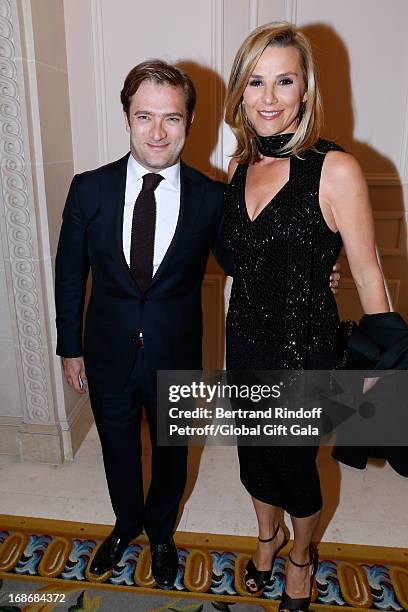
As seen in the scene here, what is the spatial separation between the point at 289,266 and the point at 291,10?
1.96 m

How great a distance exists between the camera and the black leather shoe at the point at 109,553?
2.25 meters

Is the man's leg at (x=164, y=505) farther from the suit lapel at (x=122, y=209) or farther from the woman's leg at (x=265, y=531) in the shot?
the suit lapel at (x=122, y=209)

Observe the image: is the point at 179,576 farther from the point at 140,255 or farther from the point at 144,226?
the point at 144,226

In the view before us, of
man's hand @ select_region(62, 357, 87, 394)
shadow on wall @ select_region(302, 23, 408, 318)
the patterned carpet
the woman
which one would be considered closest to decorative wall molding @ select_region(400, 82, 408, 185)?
shadow on wall @ select_region(302, 23, 408, 318)

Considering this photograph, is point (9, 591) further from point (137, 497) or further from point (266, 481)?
point (266, 481)

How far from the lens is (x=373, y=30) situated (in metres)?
2.87

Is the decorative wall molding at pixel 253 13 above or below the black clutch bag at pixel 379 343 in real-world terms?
above

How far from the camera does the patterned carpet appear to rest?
2.12 m

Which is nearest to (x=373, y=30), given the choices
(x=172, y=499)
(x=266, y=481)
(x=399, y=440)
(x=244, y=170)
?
(x=244, y=170)

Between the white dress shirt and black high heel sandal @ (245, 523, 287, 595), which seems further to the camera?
black high heel sandal @ (245, 523, 287, 595)

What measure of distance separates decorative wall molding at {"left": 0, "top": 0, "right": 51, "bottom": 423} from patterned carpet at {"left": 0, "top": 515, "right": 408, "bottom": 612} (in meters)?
0.76

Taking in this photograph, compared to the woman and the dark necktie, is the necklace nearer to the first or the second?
the woman

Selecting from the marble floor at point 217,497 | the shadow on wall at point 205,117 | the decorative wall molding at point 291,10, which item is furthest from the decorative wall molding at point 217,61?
the marble floor at point 217,497

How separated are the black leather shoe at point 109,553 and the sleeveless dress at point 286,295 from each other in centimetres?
78
